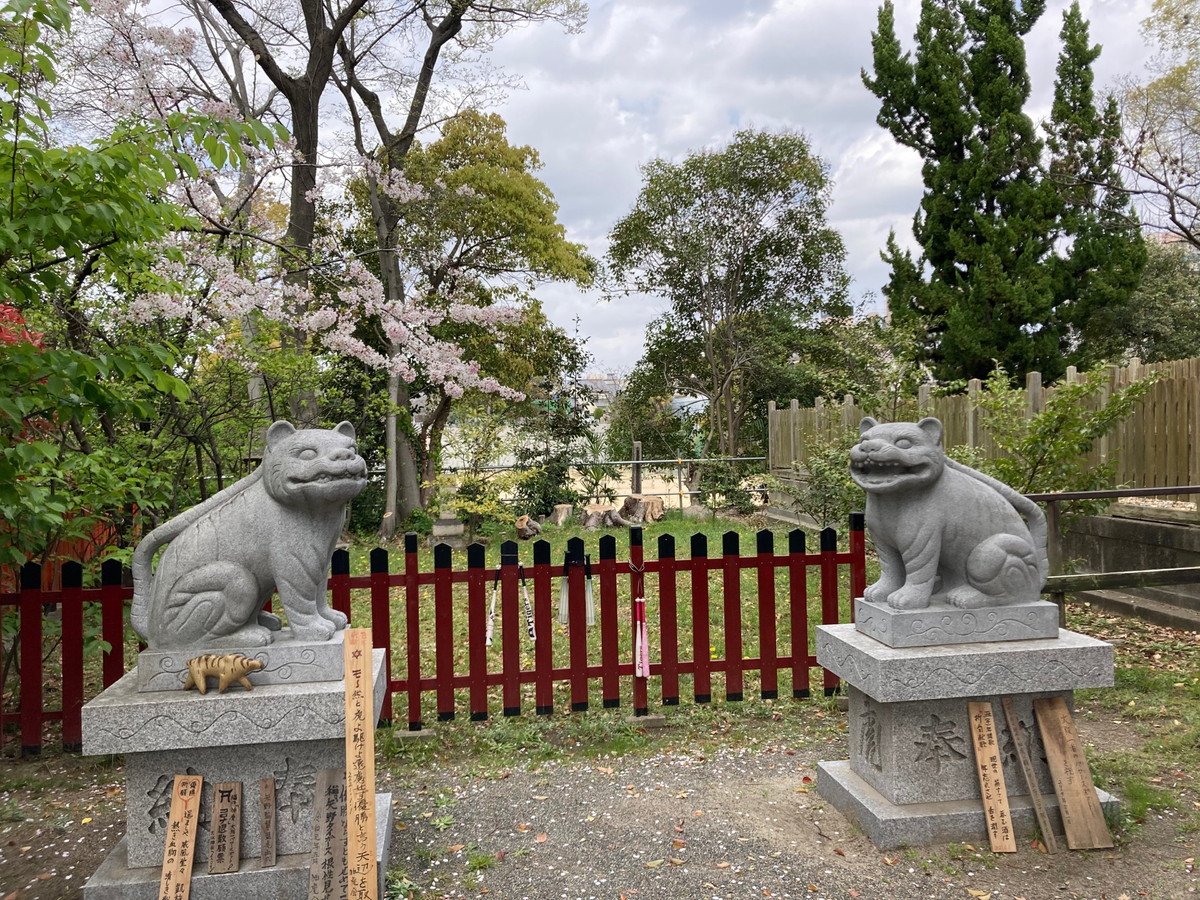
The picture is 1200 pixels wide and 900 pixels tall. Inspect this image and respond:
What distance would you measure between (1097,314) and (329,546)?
729 inches

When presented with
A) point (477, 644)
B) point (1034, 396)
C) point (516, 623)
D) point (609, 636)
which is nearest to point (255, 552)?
point (477, 644)

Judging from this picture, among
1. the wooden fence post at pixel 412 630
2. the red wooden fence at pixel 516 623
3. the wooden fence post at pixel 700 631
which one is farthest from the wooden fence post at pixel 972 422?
the wooden fence post at pixel 412 630

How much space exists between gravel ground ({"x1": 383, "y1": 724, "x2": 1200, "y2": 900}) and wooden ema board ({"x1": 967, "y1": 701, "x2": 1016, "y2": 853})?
0.14 metres

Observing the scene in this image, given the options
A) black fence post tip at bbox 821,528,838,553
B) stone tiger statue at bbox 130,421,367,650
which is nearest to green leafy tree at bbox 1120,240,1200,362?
black fence post tip at bbox 821,528,838,553

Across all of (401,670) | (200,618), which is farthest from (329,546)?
(401,670)

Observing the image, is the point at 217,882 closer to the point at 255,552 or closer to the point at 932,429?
the point at 255,552

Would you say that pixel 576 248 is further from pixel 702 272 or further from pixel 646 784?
pixel 646 784

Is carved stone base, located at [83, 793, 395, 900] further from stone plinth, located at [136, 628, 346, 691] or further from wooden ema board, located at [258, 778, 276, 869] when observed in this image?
stone plinth, located at [136, 628, 346, 691]

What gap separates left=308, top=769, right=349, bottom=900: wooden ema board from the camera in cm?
274

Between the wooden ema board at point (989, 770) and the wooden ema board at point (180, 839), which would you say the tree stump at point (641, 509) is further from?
the wooden ema board at point (180, 839)

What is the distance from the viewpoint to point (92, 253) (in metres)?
4.12

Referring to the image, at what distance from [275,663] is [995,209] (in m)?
17.7

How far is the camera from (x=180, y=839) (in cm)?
291

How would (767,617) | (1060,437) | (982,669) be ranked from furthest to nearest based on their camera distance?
1. (1060,437)
2. (767,617)
3. (982,669)
